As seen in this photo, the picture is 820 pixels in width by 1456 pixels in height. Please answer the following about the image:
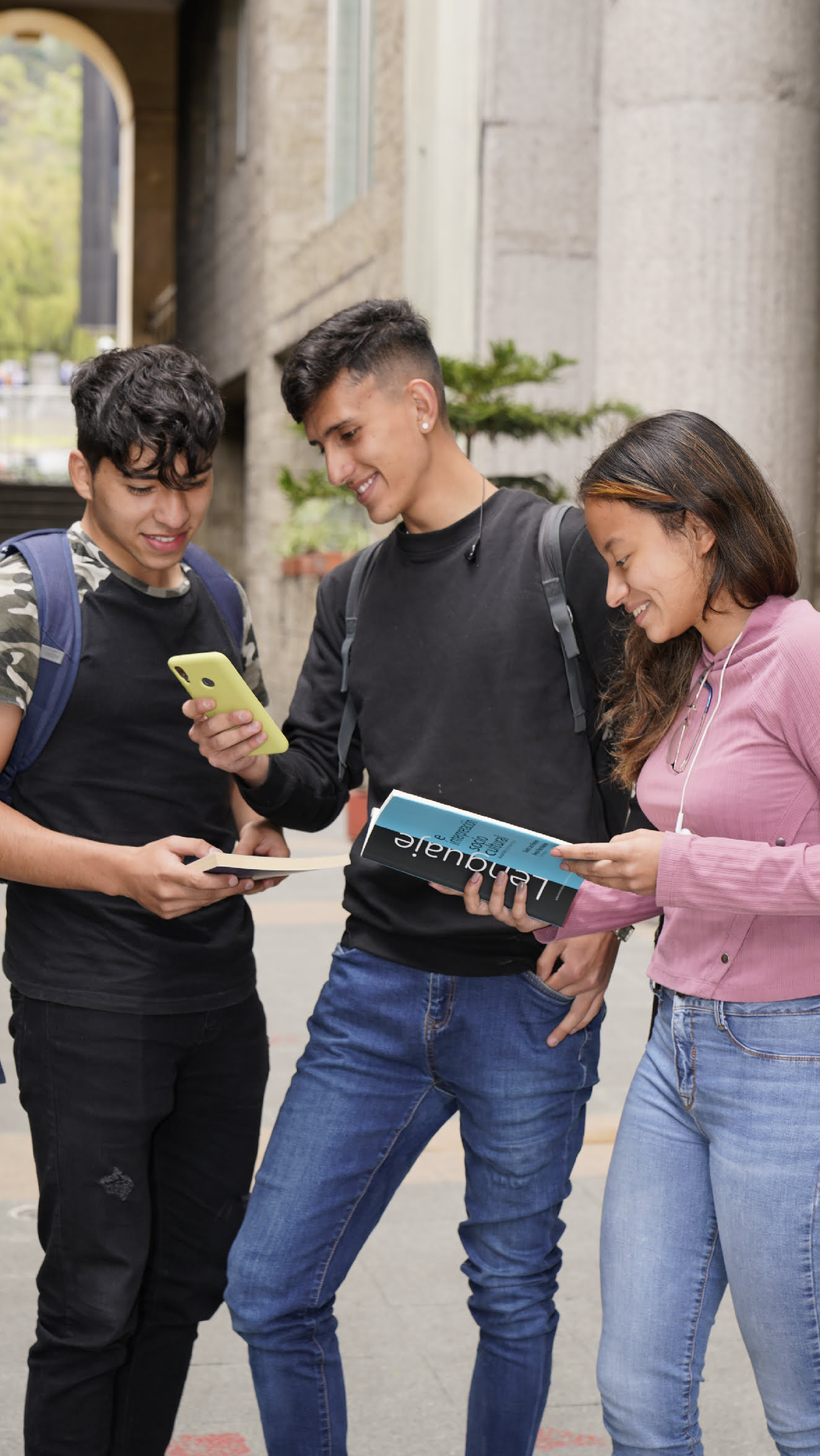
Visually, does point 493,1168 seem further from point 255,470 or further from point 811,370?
point 255,470

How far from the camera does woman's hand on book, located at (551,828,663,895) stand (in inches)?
88.3

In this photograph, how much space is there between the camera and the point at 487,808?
106 inches

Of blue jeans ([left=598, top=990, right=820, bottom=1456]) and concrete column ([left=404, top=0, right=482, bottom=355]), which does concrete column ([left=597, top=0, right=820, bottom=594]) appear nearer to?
concrete column ([left=404, top=0, right=482, bottom=355])

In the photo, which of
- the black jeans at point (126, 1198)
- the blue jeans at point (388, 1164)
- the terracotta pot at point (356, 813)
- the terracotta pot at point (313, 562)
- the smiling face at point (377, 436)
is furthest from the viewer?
the terracotta pot at point (313, 562)

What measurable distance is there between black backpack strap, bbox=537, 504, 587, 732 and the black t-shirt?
616 millimetres

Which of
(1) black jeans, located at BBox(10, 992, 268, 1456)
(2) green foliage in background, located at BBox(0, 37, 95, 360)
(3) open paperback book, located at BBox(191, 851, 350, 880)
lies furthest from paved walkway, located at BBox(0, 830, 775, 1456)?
(2) green foliage in background, located at BBox(0, 37, 95, 360)

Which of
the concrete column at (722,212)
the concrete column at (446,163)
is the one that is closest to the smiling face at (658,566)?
the concrete column at (722,212)

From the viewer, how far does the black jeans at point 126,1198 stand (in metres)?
2.56

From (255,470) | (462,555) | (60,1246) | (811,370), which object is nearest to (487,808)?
(462,555)

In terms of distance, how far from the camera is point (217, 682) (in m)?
2.43

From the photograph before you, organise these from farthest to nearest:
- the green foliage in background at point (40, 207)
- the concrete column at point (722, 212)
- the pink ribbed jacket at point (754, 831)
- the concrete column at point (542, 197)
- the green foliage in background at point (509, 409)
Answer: the green foliage in background at point (40, 207) → the concrete column at point (542, 197) → the green foliage in background at point (509, 409) → the concrete column at point (722, 212) → the pink ribbed jacket at point (754, 831)

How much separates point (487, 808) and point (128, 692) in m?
0.62

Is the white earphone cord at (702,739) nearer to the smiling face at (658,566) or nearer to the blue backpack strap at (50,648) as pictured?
the smiling face at (658,566)

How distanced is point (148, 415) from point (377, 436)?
0.41 meters
